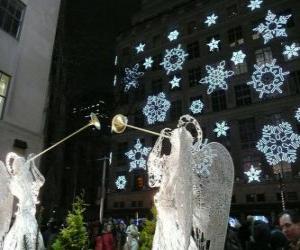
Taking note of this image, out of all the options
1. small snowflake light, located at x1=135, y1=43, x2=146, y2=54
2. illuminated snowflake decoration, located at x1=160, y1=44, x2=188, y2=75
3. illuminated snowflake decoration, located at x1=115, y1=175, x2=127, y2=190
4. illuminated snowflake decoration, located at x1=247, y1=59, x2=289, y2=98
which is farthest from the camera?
small snowflake light, located at x1=135, y1=43, x2=146, y2=54

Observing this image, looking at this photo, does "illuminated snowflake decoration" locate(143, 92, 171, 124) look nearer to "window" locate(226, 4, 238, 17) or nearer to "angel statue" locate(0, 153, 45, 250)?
"window" locate(226, 4, 238, 17)

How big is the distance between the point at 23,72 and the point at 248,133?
24.4m

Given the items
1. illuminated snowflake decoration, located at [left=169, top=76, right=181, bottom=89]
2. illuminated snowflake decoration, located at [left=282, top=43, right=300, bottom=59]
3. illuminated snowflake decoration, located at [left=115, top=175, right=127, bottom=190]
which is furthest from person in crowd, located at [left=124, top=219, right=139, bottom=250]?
illuminated snowflake decoration, located at [left=169, top=76, right=181, bottom=89]

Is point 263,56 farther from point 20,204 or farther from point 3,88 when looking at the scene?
point 20,204

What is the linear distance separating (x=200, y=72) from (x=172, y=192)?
3506 centimetres

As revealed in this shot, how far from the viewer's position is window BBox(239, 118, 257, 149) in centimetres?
3338

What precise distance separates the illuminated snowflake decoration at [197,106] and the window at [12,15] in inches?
946

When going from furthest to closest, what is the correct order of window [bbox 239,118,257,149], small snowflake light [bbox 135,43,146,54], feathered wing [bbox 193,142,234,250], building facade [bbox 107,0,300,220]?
small snowflake light [bbox 135,43,146,54], window [bbox 239,118,257,149], building facade [bbox 107,0,300,220], feathered wing [bbox 193,142,234,250]

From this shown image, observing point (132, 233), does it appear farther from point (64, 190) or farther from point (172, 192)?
point (64, 190)

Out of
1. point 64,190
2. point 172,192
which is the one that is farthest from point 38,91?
point 64,190

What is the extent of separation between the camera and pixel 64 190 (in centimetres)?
4756

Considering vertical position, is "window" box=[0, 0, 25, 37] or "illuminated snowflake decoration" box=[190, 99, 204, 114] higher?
"illuminated snowflake decoration" box=[190, 99, 204, 114]

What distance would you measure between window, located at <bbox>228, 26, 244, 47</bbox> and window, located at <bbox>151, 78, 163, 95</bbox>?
10074mm

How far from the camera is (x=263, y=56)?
34.7 m
